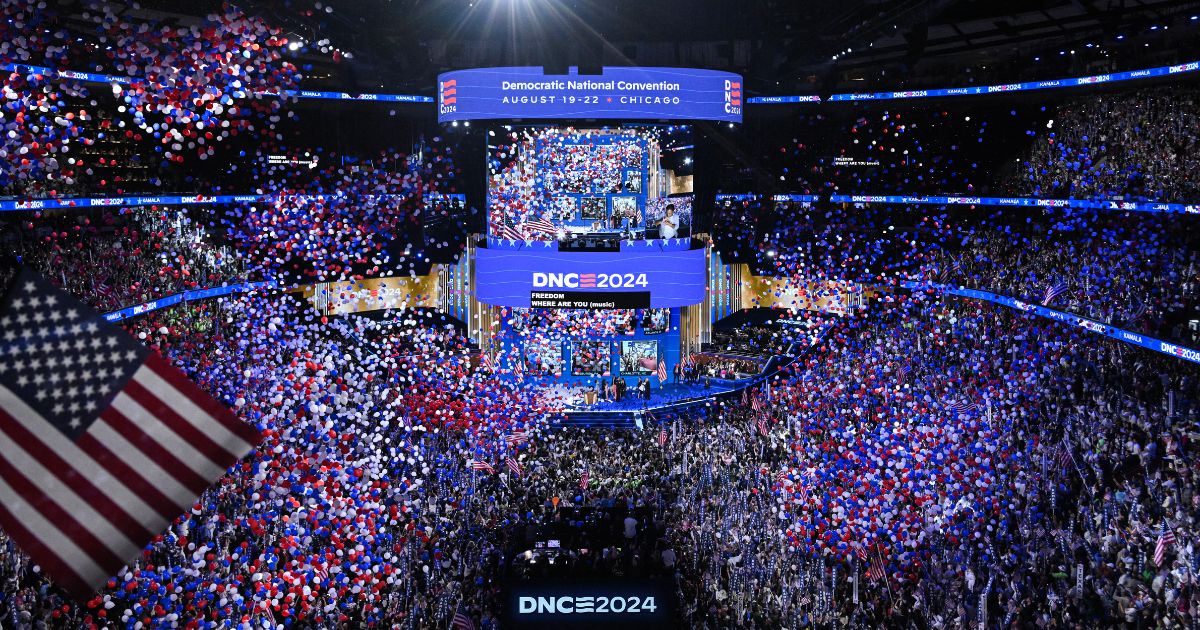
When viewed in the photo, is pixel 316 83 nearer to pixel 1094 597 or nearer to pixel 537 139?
pixel 537 139

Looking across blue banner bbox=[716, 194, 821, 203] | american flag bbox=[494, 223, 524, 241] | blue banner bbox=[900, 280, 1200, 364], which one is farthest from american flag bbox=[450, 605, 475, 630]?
blue banner bbox=[716, 194, 821, 203]

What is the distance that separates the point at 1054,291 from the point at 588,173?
454 inches

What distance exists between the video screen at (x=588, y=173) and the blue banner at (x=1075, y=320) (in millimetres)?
6703

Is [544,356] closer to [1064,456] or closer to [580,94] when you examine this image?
[580,94]

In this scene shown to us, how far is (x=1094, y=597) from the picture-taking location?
38.9 feet

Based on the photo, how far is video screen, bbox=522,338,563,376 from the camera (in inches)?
998

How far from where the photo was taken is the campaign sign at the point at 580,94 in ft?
66.1

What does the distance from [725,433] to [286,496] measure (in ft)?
28.8

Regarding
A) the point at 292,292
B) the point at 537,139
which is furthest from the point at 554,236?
the point at 292,292

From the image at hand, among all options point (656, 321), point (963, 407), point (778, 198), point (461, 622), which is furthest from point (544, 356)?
point (461, 622)

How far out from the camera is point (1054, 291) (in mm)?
18844

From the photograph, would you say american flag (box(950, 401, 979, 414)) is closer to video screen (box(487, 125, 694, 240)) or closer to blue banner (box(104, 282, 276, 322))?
video screen (box(487, 125, 694, 240))

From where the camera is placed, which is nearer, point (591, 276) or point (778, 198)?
point (591, 276)

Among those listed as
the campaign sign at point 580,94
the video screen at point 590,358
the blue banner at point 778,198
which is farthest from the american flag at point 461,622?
the blue banner at point 778,198
